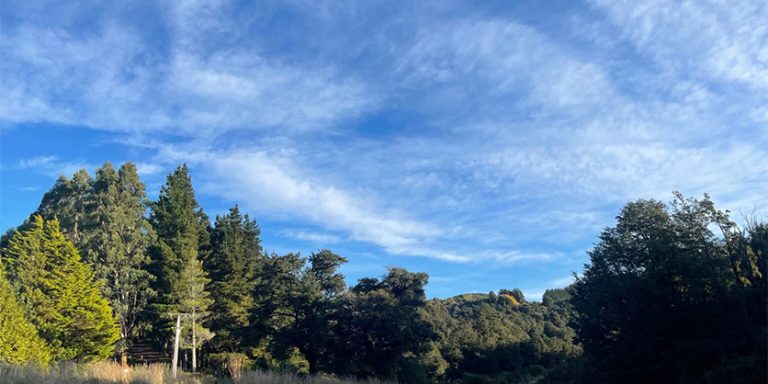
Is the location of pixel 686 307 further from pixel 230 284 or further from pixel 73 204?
pixel 73 204

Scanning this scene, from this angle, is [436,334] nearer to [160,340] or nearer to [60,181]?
[160,340]

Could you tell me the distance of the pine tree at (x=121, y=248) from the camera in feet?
128

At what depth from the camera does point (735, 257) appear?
2619 centimetres

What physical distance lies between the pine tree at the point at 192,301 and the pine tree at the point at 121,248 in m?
4.11

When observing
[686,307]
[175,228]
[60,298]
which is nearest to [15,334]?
[60,298]

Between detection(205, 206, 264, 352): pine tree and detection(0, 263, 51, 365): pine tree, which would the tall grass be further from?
detection(205, 206, 264, 352): pine tree

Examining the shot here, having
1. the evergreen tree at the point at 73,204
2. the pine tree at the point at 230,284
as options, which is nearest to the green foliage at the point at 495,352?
the pine tree at the point at 230,284

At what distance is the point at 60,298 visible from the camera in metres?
30.5

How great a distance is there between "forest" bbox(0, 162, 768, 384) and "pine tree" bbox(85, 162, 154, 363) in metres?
0.13

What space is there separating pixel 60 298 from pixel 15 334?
217 inches

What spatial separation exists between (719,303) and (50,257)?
3897 cm

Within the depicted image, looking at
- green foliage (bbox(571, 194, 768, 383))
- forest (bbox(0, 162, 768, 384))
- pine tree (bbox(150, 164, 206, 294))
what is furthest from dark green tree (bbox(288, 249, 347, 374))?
green foliage (bbox(571, 194, 768, 383))

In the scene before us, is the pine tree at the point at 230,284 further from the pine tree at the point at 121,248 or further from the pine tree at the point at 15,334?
the pine tree at the point at 15,334

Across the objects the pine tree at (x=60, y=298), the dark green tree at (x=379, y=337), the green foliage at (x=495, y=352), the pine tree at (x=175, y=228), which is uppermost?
the pine tree at (x=175, y=228)
